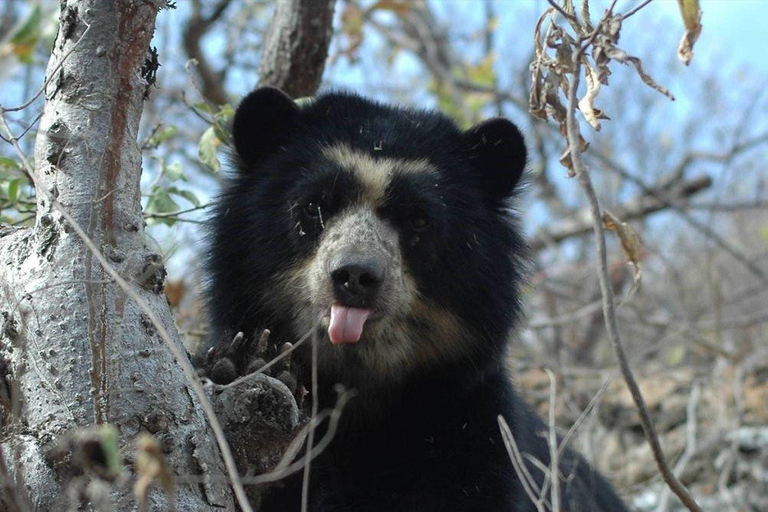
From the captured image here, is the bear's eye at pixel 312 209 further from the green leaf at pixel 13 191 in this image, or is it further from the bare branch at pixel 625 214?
the bare branch at pixel 625 214

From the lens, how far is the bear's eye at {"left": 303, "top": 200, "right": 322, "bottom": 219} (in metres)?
3.56

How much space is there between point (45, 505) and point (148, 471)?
0.68 meters

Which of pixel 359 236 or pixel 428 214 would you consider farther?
pixel 428 214

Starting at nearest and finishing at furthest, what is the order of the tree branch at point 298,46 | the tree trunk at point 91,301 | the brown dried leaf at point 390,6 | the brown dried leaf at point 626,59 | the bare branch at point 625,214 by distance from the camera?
the tree trunk at point 91,301, the brown dried leaf at point 626,59, the tree branch at point 298,46, the brown dried leaf at point 390,6, the bare branch at point 625,214

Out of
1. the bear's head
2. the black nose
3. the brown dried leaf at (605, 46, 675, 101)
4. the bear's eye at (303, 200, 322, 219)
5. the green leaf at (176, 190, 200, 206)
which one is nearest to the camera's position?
the brown dried leaf at (605, 46, 675, 101)

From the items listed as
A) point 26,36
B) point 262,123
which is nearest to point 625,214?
point 262,123

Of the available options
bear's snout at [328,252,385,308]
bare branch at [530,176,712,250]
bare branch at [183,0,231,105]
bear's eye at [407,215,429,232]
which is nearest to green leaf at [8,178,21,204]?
bear's snout at [328,252,385,308]

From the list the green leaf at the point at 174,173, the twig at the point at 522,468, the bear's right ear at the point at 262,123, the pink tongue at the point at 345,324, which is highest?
the bear's right ear at the point at 262,123

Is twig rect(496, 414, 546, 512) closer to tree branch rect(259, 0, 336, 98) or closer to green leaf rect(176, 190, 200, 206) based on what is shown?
green leaf rect(176, 190, 200, 206)

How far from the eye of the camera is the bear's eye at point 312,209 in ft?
11.7

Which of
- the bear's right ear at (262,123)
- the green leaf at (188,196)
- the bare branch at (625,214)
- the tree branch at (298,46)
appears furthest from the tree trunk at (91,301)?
the bare branch at (625,214)

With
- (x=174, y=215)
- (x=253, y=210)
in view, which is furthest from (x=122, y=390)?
(x=174, y=215)

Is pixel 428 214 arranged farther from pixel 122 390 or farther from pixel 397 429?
pixel 122 390

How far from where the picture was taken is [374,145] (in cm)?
377
